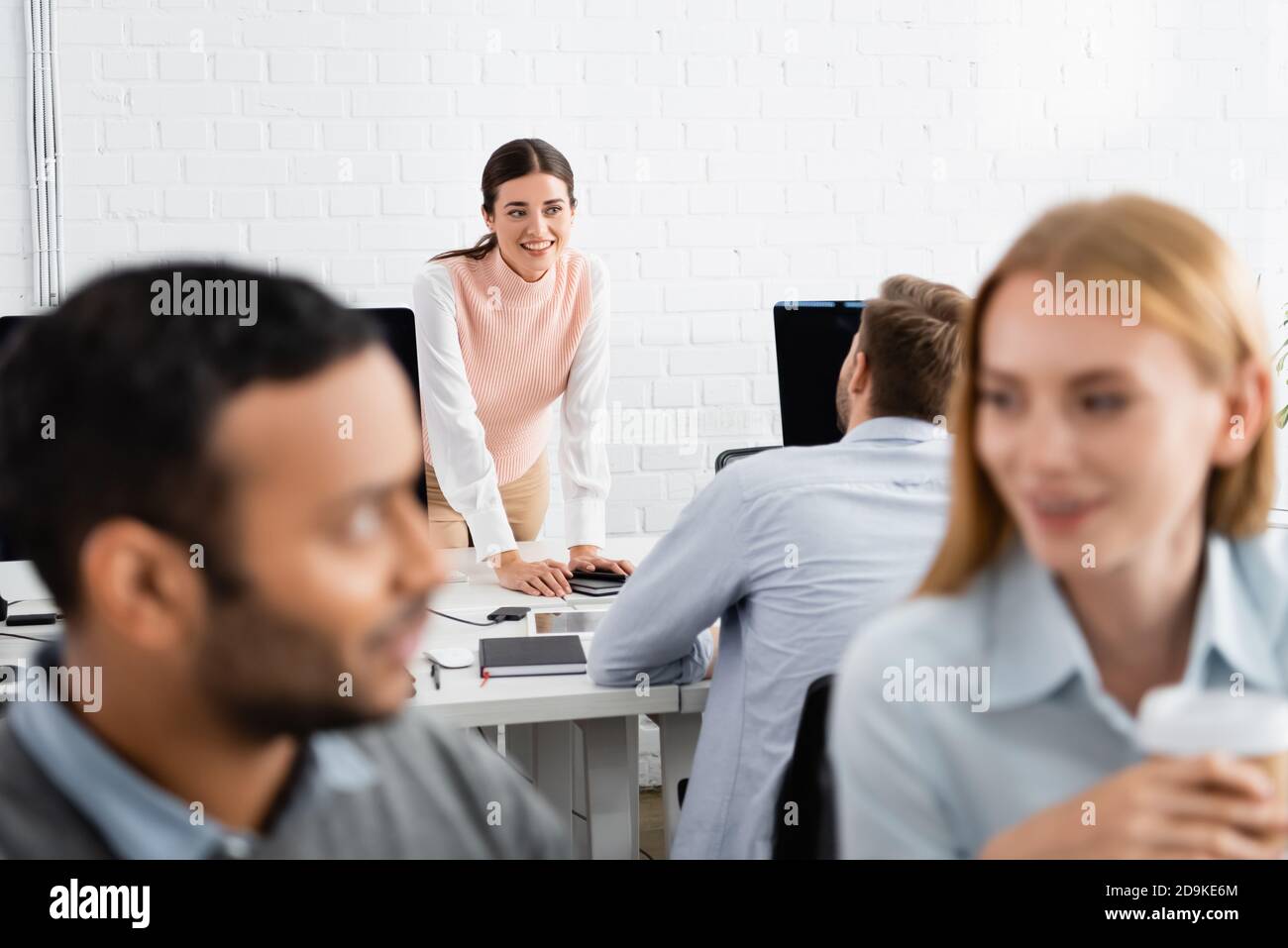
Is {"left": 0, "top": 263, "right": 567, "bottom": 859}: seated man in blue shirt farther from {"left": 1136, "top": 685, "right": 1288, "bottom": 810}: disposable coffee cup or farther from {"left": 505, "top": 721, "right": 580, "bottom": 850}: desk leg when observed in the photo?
{"left": 505, "top": 721, "right": 580, "bottom": 850}: desk leg

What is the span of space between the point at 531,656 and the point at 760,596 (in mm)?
383

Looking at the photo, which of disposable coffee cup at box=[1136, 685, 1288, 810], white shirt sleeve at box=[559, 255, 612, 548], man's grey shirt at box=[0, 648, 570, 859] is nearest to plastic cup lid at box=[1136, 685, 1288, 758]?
disposable coffee cup at box=[1136, 685, 1288, 810]

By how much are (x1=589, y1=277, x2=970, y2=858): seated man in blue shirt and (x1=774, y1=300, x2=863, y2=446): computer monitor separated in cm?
44

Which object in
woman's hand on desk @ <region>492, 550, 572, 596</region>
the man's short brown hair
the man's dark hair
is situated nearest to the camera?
the man's dark hair

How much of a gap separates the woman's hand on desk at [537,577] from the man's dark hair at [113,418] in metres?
1.35

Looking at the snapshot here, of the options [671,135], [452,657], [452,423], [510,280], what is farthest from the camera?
[671,135]

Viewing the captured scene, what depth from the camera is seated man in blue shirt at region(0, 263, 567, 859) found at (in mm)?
509

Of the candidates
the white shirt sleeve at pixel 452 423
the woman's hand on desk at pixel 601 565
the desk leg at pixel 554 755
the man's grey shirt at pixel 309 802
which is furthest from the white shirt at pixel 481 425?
the man's grey shirt at pixel 309 802

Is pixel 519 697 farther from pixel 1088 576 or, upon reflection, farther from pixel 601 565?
pixel 1088 576

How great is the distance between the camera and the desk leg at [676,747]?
1.49 metres

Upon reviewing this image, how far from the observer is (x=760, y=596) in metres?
1.22

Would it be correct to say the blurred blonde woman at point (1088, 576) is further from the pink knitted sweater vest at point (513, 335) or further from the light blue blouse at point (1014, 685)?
the pink knitted sweater vest at point (513, 335)

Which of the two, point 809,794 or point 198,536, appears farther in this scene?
point 809,794

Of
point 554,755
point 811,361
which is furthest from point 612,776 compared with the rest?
point 811,361
